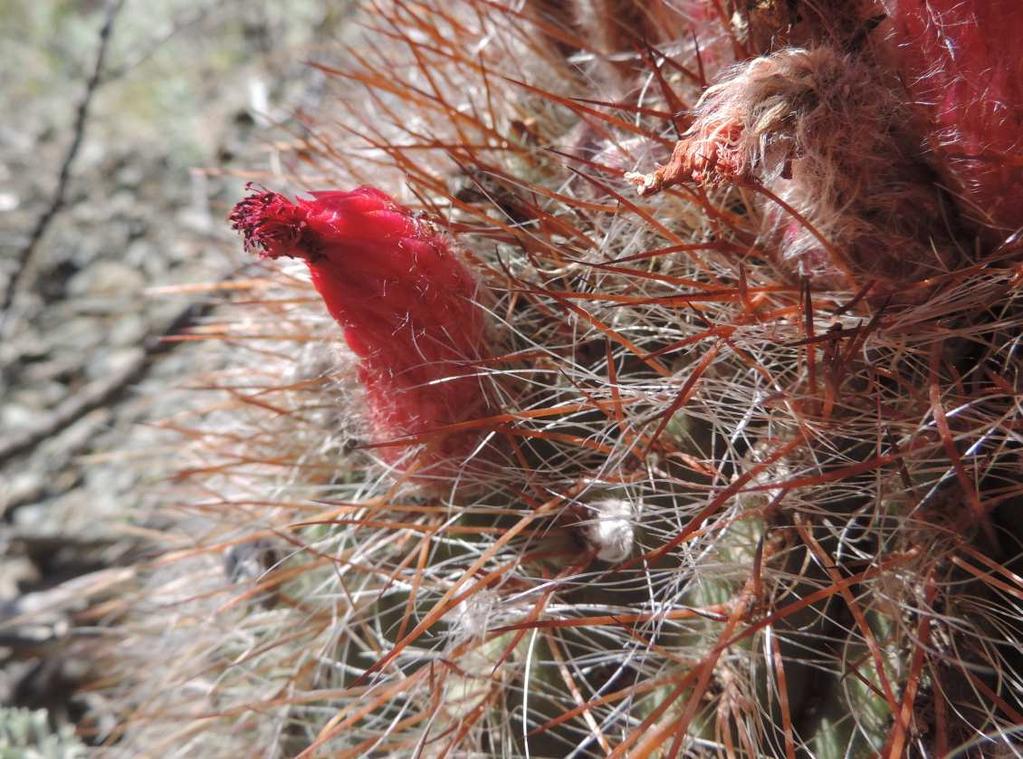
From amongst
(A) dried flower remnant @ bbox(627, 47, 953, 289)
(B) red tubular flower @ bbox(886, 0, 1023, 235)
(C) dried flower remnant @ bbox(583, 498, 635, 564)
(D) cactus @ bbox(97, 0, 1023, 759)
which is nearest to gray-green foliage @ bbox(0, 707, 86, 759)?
(D) cactus @ bbox(97, 0, 1023, 759)

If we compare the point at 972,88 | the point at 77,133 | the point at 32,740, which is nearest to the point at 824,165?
the point at 972,88

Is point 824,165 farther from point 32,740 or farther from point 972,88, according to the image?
point 32,740

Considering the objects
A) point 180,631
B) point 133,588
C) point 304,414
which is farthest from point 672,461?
point 133,588

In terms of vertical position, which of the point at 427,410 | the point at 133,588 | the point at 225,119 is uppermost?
the point at 225,119

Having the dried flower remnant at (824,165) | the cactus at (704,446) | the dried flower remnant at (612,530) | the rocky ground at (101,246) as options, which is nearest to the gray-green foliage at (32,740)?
the rocky ground at (101,246)

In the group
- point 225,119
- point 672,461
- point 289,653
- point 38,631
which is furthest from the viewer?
point 225,119

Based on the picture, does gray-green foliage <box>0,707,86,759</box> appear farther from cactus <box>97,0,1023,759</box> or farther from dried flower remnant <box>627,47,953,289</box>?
dried flower remnant <box>627,47,953,289</box>

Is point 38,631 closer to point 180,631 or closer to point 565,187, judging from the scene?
point 180,631

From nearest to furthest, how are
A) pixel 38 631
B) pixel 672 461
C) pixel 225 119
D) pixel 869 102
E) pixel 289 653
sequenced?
pixel 869 102 < pixel 672 461 < pixel 289 653 < pixel 38 631 < pixel 225 119
